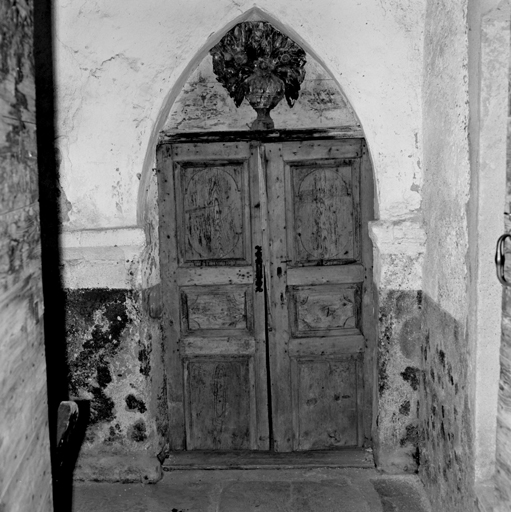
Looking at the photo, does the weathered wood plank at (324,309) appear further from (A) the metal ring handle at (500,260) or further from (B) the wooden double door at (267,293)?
(A) the metal ring handle at (500,260)

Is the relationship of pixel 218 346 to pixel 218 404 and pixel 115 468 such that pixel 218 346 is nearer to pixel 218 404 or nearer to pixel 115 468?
pixel 218 404

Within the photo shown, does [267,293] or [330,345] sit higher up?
[267,293]

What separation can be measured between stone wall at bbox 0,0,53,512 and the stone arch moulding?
6.70 ft

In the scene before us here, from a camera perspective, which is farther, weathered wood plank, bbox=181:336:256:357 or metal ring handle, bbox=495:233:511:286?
weathered wood plank, bbox=181:336:256:357

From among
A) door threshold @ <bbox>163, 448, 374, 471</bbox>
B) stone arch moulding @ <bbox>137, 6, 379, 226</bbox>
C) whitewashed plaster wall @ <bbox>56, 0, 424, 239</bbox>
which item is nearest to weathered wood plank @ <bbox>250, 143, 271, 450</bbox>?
door threshold @ <bbox>163, 448, 374, 471</bbox>

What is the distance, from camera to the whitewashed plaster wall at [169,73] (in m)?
3.17

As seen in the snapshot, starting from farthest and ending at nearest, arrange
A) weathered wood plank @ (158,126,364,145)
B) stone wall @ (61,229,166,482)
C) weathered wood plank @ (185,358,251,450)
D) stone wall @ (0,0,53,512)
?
weathered wood plank @ (185,358,251,450), weathered wood plank @ (158,126,364,145), stone wall @ (61,229,166,482), stone wall @ (0,0,53,512)

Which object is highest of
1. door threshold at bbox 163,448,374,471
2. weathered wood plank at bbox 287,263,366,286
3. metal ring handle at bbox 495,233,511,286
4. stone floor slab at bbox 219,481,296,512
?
metal ring handle at bbox 495,233,511,286

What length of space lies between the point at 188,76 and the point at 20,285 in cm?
248

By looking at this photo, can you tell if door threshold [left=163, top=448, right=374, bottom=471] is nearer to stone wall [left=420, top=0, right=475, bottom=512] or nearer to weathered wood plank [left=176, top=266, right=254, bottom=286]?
stone wall [left=420, top=0, right=475, bottom=512]

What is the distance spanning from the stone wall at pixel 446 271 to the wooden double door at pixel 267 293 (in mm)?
513

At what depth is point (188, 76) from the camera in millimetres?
3490

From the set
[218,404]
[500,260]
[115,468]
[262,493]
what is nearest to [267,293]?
[218,404]

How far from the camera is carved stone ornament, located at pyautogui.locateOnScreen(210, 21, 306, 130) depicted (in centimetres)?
344
